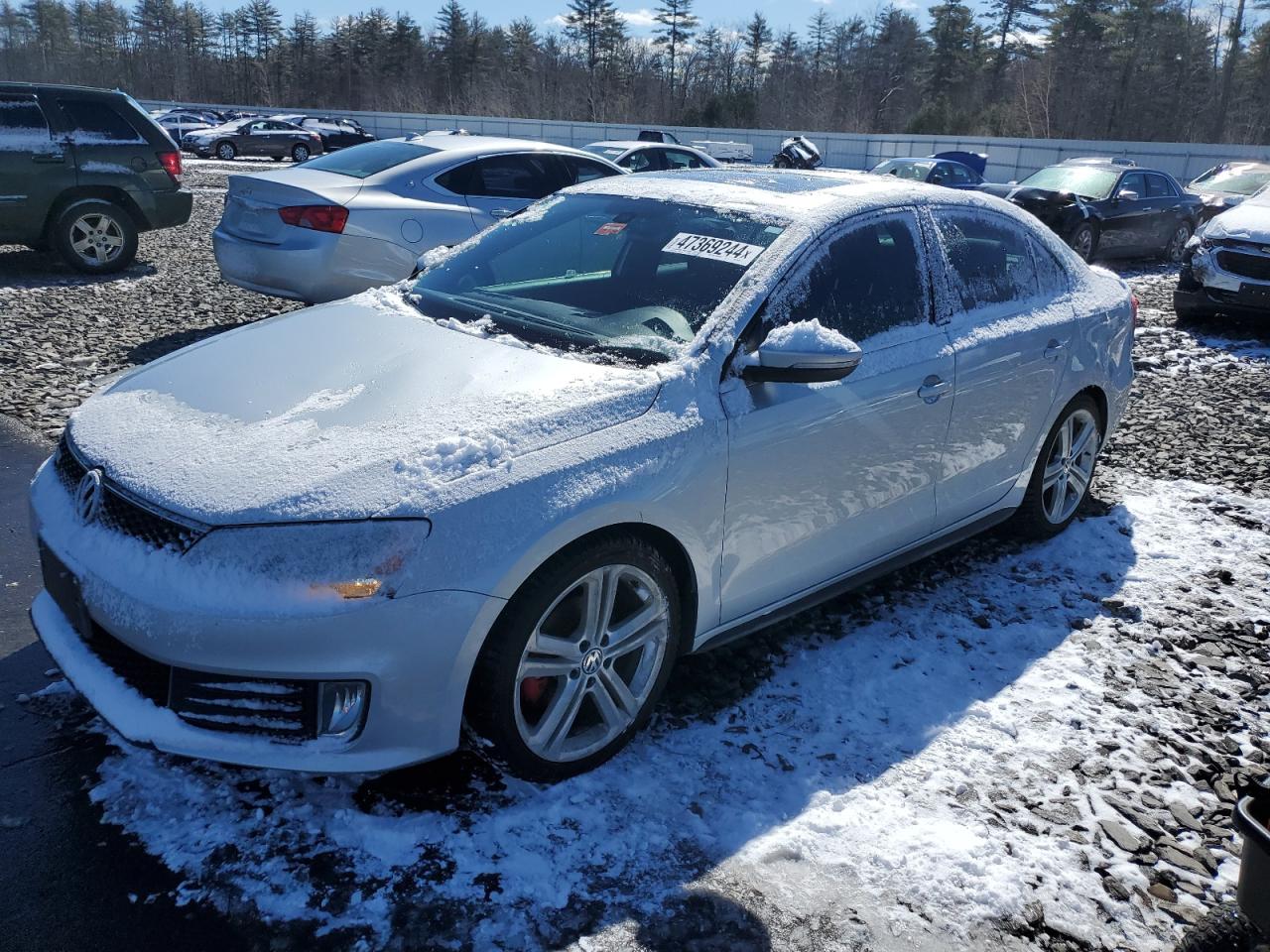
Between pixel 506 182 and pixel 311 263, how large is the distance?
1.88m

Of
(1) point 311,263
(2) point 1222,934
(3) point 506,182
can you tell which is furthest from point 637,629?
(3) point 506,182

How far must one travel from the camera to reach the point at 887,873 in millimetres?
2564

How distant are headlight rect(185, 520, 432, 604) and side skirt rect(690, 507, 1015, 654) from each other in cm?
113

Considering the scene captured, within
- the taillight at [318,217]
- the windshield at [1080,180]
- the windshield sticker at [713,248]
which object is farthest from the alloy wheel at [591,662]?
the windshield at [1080,180]

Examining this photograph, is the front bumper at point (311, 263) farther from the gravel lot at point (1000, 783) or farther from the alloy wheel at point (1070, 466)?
the alloy wheel at point (1070, 466)

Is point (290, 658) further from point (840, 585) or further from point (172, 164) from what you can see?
point (172, 164)

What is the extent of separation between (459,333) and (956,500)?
6.89 feet

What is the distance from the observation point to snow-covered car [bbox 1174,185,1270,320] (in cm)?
933

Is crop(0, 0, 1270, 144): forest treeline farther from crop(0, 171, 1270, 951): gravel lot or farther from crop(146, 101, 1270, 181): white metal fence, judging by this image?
crop(0, 171, 1270, 951): gravel lot

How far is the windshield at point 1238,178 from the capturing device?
1739 cm

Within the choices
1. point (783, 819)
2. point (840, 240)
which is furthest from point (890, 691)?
point (840, 240)

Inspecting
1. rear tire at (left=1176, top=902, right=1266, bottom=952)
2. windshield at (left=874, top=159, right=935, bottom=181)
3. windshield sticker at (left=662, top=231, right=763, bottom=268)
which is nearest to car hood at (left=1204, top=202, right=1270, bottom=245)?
windshield at (left=874, top=159, right=935, bottom=181)

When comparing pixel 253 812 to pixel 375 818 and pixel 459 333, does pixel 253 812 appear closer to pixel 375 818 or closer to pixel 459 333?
pixel 375 818

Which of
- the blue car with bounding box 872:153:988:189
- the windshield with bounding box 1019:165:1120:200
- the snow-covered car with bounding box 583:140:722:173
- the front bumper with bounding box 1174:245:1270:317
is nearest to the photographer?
the front bumper with bounding box 1174:245:1270:317
